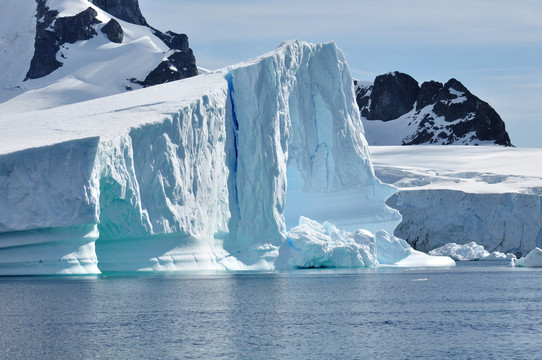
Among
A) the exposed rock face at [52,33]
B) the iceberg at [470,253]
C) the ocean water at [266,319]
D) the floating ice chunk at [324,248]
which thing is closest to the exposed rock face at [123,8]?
the exposed rock face at [52,33]

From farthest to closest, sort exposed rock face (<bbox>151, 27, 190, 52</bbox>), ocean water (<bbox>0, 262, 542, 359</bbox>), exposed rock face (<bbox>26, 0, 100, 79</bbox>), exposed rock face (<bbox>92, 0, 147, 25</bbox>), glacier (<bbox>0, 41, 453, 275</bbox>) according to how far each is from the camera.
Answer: exposed rock face (<bbox>92, 0, 147, 25</bbox>)
exposed rock face (<bbox>151, 27, 190, 52</bbox>)
exposed rock face (<bbox>26, 0, 100, 79</bbox>)
glacier (<bbox>0, 41, 453, 275</bbox>)
ocean water (<bbox>0, 262, 542, 359</bbox>)

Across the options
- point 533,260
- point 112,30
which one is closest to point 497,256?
point 533,260

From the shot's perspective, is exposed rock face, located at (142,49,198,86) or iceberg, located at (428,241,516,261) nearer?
iceberg, located at (428,241,516,261)

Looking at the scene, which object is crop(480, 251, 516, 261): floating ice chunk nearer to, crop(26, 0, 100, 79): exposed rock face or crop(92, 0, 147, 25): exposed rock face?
crop(26, 0, 100, 79): exposed rock face

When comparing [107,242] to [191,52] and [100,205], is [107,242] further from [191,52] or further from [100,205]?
[191,52]

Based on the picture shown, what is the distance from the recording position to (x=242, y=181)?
33.1 m

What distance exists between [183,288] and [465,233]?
30.3 metres

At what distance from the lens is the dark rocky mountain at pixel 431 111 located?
106250mm

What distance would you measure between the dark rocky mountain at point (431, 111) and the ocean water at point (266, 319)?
260 ft

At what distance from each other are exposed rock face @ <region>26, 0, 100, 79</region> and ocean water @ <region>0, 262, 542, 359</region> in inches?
2665

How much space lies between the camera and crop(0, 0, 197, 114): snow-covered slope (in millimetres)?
89000

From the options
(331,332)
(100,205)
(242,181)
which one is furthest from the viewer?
(242,181)

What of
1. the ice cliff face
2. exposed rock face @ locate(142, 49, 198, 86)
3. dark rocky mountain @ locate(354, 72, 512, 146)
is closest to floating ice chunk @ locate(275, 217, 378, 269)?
the ice cliff face

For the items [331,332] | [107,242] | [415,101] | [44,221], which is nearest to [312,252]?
[107,242]
